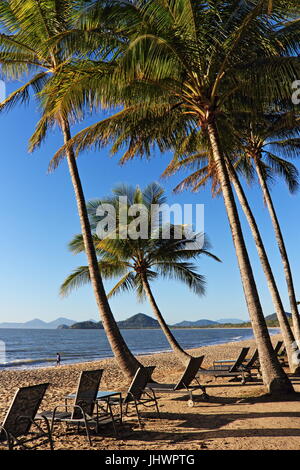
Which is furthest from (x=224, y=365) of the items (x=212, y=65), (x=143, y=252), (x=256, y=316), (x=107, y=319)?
(x=212, y=65)

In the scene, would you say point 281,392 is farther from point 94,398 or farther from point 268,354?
point 94,398

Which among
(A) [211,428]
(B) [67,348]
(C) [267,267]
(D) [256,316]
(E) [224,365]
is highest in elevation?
(C) [267,267]

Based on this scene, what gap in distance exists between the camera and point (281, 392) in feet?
23.6

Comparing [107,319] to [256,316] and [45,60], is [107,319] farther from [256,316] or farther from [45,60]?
[45,60]

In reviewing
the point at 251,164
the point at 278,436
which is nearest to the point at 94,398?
the point at 278,436

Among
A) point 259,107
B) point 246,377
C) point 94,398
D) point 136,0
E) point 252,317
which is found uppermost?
point 136,0

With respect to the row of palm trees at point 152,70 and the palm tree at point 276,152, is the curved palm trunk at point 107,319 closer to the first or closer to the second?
the row of palm trees at point 152,70

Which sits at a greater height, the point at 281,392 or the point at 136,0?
the point at 136,0

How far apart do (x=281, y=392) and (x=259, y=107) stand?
21.9 feet

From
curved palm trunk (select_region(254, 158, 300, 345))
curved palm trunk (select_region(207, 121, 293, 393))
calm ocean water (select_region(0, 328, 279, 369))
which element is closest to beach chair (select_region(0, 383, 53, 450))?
curved palm trunk (select_region(207, 121, 293, 393))

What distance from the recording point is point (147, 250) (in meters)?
16.1

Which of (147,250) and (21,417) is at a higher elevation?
(147,250)

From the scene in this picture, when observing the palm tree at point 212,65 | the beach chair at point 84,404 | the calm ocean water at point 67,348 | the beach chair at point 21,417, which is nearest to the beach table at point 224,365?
the palm tree at point 212,65

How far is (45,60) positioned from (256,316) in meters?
8.57
